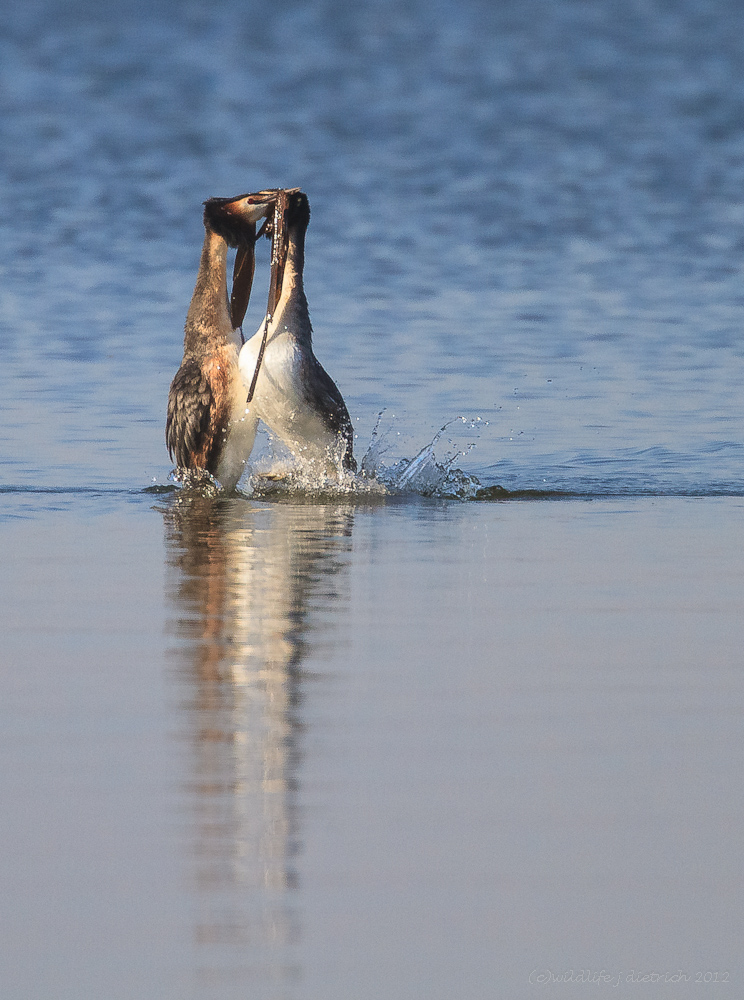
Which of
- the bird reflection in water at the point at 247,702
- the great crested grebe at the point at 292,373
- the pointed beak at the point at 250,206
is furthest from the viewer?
the pointed beak at the point at 250,206

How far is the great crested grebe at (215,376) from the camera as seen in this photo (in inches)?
433

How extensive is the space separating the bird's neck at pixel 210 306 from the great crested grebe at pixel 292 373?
29 centimetres

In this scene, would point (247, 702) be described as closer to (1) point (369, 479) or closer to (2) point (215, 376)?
(2) point (215, 376)

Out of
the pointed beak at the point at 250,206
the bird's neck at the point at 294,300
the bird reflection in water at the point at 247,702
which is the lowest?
the bird reflection in water at the point at 247,702

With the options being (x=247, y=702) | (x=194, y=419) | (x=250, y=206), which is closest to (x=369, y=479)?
(x=194, y=419)

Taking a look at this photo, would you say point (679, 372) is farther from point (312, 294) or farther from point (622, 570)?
point (622, 570)

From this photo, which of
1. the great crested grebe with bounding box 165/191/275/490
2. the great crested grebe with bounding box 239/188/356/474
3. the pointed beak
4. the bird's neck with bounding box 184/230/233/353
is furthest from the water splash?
the pointed beak

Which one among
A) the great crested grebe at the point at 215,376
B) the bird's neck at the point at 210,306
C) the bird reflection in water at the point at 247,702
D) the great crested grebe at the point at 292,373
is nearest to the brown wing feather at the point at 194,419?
the great crested grebe at the point at 215,376

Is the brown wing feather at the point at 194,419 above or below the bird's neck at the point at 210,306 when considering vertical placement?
below

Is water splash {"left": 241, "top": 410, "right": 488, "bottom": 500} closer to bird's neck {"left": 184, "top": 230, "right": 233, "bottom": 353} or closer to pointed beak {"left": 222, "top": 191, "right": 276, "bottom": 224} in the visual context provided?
bird's neck {"left": 184, "top": 230, "right": 233, "bottom": 353}

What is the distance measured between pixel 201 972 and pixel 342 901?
16.2 inches

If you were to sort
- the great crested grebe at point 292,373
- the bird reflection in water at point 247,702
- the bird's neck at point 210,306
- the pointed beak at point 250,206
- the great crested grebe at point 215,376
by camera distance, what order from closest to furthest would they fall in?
the bird reflection in water at point 247,702 < the great crested grebe at point 292,373 < the great crested grebe at point 215,376 < the bird's neck at point 210,306 < the pointed beak at point 250,206

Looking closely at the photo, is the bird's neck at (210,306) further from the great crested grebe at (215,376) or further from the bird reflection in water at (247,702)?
the bird reflection in water at (247,702)

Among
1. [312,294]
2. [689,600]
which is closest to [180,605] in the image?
[689,600]
